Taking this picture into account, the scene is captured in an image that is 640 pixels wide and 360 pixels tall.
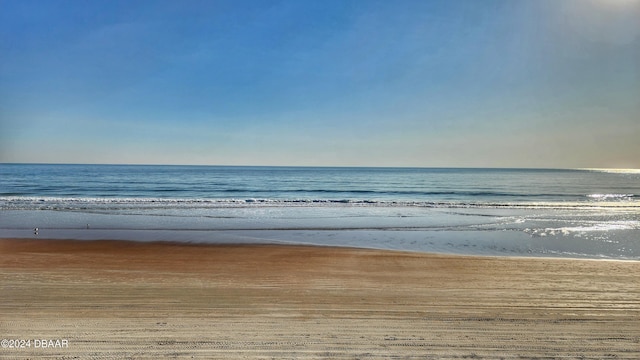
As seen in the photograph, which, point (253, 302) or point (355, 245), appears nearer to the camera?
point (253, 302)

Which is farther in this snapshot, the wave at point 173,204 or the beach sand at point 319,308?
the wave at point 173,204

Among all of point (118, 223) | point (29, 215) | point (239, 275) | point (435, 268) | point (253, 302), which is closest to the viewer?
point (253, 302)

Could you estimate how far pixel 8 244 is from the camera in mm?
12391

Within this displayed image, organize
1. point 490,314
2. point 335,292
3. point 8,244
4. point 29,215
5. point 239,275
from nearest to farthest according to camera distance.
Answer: point 490,314 → point 335,292 → point 239,275 → point 8,244 → point 29,215

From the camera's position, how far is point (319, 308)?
615 cm

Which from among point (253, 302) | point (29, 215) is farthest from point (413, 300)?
point (29, 215)

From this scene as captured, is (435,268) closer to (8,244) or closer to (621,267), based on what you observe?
(621,267)

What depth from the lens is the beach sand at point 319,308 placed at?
474 cm

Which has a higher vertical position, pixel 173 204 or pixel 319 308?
pixel 319 308

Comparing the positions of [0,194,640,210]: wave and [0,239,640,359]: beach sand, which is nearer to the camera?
[0,239,640,359]: beach sand

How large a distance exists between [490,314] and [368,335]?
222 cm

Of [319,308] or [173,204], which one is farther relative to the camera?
[173,204]

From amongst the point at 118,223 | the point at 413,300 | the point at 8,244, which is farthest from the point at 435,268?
the point at 118,223

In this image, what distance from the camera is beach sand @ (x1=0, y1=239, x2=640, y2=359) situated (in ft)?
15.5
